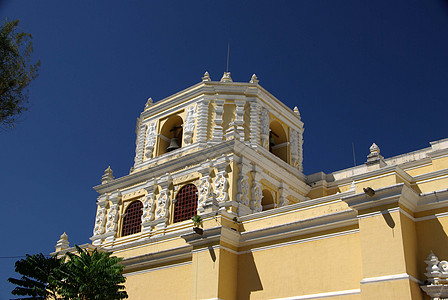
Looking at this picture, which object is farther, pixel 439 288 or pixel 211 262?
pixel 211 262

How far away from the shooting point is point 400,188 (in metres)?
13.9

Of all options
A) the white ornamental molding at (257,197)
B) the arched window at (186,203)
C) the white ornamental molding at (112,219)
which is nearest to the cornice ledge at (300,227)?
the white ornamental molding at (257,197)

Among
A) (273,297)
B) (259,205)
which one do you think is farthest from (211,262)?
(259,205)

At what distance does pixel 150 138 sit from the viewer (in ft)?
88.7

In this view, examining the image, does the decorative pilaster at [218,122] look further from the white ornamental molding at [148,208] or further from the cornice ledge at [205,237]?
the cornice ledge at [205,237]

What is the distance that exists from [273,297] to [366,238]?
378cm

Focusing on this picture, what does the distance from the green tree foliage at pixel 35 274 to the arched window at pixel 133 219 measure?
22.3 ft

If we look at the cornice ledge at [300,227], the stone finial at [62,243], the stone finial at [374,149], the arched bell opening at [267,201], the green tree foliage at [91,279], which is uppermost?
the arched bell opening at [267,201]

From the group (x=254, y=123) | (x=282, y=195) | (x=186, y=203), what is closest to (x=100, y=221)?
(x=186, y=203)

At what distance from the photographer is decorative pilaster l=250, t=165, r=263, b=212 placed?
868 inches

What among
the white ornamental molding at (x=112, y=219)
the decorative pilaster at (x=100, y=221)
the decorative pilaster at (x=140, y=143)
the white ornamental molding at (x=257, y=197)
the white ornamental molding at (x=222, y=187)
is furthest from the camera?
the decorative pilaster at (x=140, y=143)

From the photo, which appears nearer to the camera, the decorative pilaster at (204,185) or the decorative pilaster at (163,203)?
the decorative pilaster at (204,185)

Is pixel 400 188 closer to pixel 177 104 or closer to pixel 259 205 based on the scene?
pixel 259 205

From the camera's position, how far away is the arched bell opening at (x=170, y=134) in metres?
26.8
